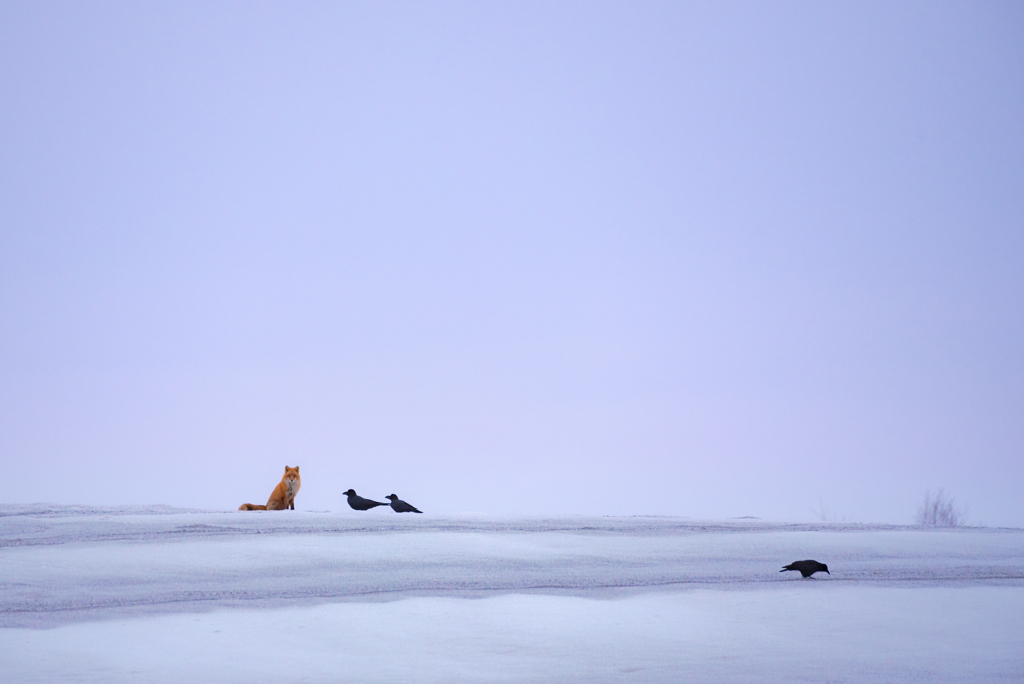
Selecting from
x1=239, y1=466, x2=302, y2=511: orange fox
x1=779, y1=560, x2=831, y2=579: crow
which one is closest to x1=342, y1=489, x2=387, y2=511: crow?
x1=239, y1=466, x2=302, y2=511: orange fox

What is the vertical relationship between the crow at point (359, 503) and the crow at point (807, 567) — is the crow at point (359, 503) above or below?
above

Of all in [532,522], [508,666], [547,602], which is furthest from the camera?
[532,522]

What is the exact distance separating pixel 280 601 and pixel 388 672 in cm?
87

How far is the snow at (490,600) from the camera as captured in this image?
7.42 feet

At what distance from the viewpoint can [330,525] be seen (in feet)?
12.8

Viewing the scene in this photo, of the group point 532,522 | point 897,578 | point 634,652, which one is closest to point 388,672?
point 634,652

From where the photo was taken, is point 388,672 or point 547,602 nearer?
point 388,672

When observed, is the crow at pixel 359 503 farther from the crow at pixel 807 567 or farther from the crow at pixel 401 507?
the crow at pixel 807 567

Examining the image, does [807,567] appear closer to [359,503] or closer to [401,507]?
[401,507]

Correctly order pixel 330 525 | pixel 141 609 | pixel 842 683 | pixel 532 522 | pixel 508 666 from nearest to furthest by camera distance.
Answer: pixel 842 683
pixel 508 666
pixel 141 609
pixel 330 525
pixel 532 522

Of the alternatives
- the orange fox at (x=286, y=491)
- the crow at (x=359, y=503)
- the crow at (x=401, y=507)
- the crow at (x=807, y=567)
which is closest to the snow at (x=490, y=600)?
the crow at (x=807, y=567)

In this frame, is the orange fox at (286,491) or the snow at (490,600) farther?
the orange fox at (286,491)

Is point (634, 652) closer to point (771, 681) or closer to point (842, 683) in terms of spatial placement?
point (771, 681)

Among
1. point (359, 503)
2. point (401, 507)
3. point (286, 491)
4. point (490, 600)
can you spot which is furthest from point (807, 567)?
point (286, 491)
